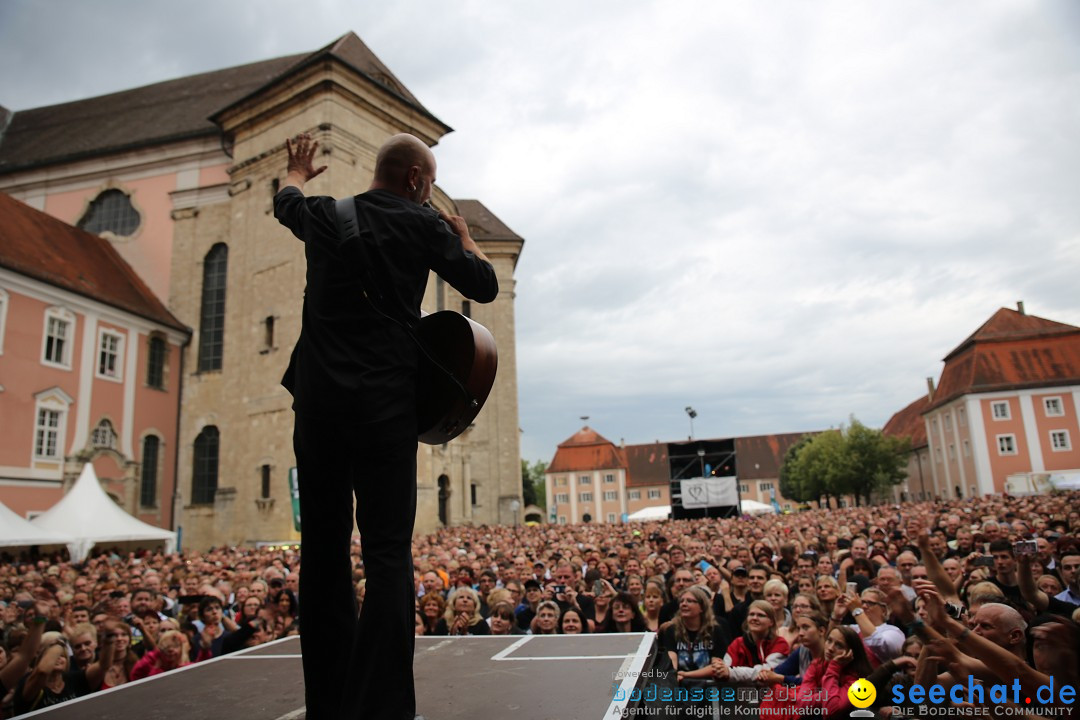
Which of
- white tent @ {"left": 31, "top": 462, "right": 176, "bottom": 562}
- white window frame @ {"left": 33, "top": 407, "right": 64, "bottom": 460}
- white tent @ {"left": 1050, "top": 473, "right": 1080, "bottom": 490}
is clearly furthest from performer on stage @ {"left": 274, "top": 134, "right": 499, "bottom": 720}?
white tent @ {"left": 1050, "top": 473, "right": 1080, "bottom": 490}

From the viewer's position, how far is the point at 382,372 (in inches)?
96.8

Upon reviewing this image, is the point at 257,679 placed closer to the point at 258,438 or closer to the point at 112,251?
the point at 258,438

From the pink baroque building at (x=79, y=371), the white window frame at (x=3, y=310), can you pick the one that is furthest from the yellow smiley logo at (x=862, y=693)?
the white window frame at (x=3, y=310)

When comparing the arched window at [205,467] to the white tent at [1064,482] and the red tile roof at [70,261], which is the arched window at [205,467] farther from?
the white tent at [1064,482]

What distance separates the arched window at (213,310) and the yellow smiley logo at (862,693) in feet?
95.4

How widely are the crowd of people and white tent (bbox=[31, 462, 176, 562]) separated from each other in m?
6.87

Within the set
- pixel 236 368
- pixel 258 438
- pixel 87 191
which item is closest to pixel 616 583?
pixel 258 438

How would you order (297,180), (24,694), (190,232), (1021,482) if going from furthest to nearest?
(1021,482), (190,232), (24,694), (297,180)

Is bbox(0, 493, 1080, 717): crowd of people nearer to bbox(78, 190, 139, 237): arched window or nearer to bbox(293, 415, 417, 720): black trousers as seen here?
bbox(293, 415, 417, 720): black trousers

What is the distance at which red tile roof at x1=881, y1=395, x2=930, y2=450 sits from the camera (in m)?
69.2

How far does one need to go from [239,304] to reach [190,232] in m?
4.90

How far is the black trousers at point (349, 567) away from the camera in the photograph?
2.31m

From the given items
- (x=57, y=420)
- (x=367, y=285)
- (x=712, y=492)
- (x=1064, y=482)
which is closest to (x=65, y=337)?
(x=57, y=420)

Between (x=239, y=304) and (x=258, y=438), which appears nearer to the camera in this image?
(x=258, y=438)
